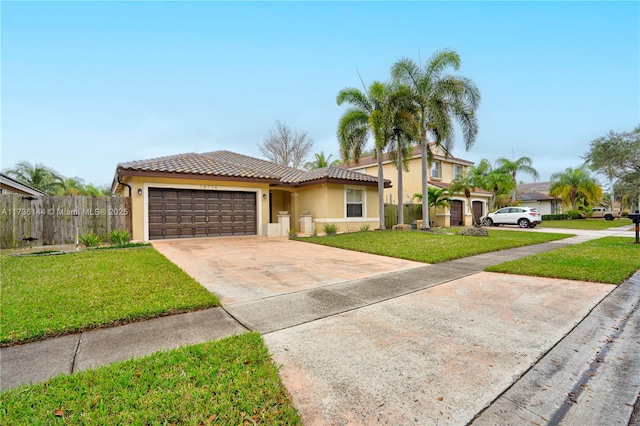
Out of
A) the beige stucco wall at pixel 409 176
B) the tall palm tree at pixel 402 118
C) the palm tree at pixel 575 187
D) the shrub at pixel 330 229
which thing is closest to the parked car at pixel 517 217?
the beige stucco wall at pixel 409 176

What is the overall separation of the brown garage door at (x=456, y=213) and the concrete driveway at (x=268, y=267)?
1694 centimetres

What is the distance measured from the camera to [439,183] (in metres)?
24.5

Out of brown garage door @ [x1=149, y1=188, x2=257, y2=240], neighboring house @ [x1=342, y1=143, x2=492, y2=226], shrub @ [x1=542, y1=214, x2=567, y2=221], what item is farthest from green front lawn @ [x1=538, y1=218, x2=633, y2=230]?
brown garage door @ [x1=149, y1=188, x2=257, y2=240]

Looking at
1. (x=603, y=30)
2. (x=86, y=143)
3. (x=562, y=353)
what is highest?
(x=603, y=30)

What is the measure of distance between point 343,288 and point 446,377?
2.81 m

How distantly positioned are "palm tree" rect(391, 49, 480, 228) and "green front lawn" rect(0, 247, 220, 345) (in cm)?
1412

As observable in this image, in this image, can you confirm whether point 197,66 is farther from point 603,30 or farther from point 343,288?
point 603,30

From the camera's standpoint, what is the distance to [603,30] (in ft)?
39.8

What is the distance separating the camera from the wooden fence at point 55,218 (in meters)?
9.89

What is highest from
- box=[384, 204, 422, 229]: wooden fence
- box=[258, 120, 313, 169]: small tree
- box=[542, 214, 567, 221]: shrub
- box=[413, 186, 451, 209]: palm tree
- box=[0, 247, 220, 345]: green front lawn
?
box=[258, 120, 313, 169]: small tree

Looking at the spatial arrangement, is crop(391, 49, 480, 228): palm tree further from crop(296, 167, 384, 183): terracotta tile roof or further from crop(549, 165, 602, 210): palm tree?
crop(549, 165, 602, 210): palm tree

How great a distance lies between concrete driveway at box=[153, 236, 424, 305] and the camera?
5127 mm

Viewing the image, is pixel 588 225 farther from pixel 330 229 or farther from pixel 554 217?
pixel 330 229

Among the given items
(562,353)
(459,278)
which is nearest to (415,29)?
(459,278)
